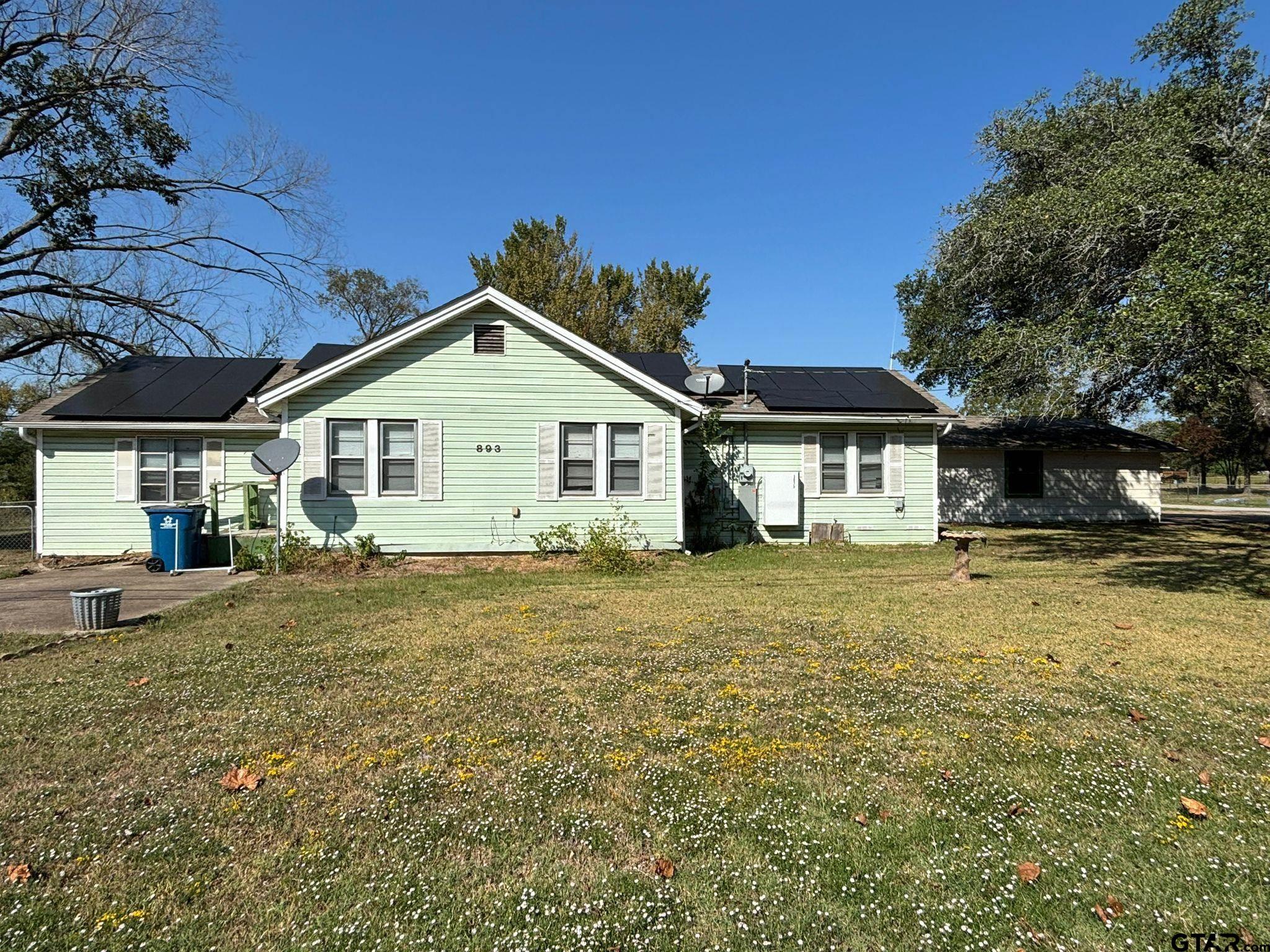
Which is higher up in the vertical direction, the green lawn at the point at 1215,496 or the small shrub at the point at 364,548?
the small shrub at the point at 364,548

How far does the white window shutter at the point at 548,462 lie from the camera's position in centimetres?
1280

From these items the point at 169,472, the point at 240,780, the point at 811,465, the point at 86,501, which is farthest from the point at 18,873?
the point at 811,465

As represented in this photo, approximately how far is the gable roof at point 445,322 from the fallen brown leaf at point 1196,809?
10.3 metres

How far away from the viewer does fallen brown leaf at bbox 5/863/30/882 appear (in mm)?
2693

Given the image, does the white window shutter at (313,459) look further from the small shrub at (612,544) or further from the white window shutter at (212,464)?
the small shrub at (612,544)

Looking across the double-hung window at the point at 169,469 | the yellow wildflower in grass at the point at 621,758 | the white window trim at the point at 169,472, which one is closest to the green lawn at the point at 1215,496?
the yellow wildflower in grass at the point at 621,758

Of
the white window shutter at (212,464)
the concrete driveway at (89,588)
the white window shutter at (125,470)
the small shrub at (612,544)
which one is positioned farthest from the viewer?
the white window shutter at (212,464)

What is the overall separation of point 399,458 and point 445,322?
2718 mm

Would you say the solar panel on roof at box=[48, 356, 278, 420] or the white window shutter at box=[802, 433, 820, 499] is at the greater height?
the solar panel on roof at box=[48, 356, 278, 420]

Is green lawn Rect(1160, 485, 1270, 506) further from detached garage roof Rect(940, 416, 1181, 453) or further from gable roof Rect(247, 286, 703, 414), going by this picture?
gable roof Rect(247, 286, 703, 414)

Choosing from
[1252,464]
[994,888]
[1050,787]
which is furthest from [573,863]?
[1252,464]

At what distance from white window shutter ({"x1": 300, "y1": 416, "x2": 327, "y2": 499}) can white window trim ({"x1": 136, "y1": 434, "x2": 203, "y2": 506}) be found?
11.1ft

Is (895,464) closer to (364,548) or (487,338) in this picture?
(487,338)

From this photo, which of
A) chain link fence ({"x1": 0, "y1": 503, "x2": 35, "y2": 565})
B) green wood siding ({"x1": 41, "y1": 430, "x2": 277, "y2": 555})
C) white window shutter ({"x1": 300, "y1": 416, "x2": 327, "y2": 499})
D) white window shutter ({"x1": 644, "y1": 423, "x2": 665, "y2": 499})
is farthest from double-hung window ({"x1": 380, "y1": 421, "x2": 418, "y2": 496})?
chain link fence ({"x1": 0, "y1": 503, "x2": 35, "y2": 565})
